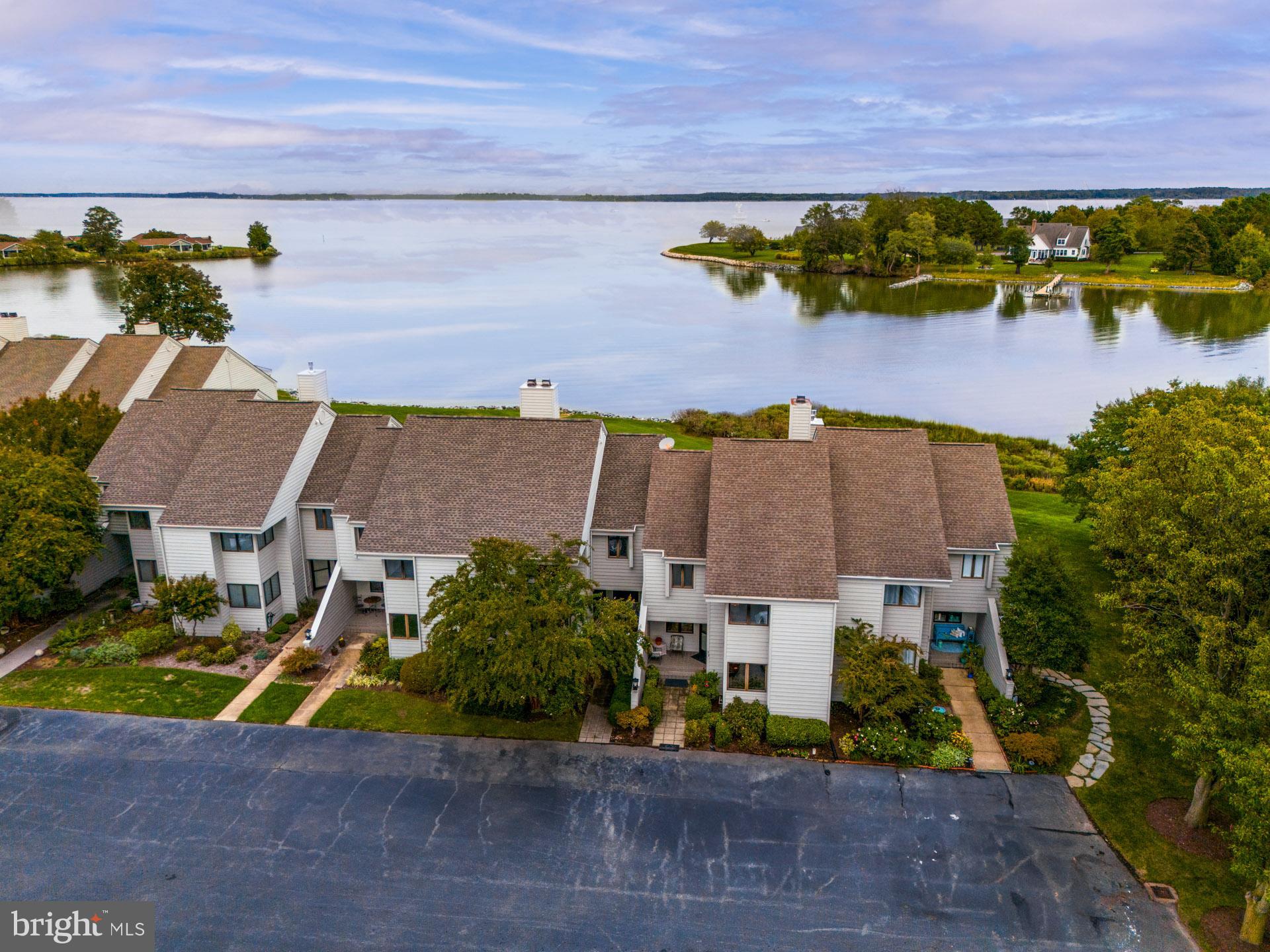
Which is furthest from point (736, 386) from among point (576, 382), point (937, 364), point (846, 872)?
point (846, 872)

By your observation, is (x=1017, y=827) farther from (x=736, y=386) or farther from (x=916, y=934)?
(x=736, y=386)

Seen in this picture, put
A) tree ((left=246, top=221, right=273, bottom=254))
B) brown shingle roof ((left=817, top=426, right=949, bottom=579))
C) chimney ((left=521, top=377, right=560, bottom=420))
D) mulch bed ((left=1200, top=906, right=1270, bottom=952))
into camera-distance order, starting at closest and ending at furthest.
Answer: mulch bed ((left=1200, top=906, right=1270, bottom=952))
brown shingle roof ((left=817, top=426, right=949, bottom=579))
chimney ((left=521, top=377, right=560, bottom=420))
tree ((left=246, top=221, right=273, bottom=254))

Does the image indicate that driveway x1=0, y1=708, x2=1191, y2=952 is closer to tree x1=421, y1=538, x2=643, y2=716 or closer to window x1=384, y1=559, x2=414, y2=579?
tree x1=421, y1=538, x2=643, y2=716

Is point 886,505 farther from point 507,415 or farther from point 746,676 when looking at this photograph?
point 507,415

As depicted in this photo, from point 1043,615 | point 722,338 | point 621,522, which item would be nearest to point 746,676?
point 621,522

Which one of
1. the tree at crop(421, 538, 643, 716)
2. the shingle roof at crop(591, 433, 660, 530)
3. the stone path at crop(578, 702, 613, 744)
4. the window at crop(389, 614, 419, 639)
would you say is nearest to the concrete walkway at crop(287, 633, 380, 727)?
the window at crop(389, 614, 419, 639)
